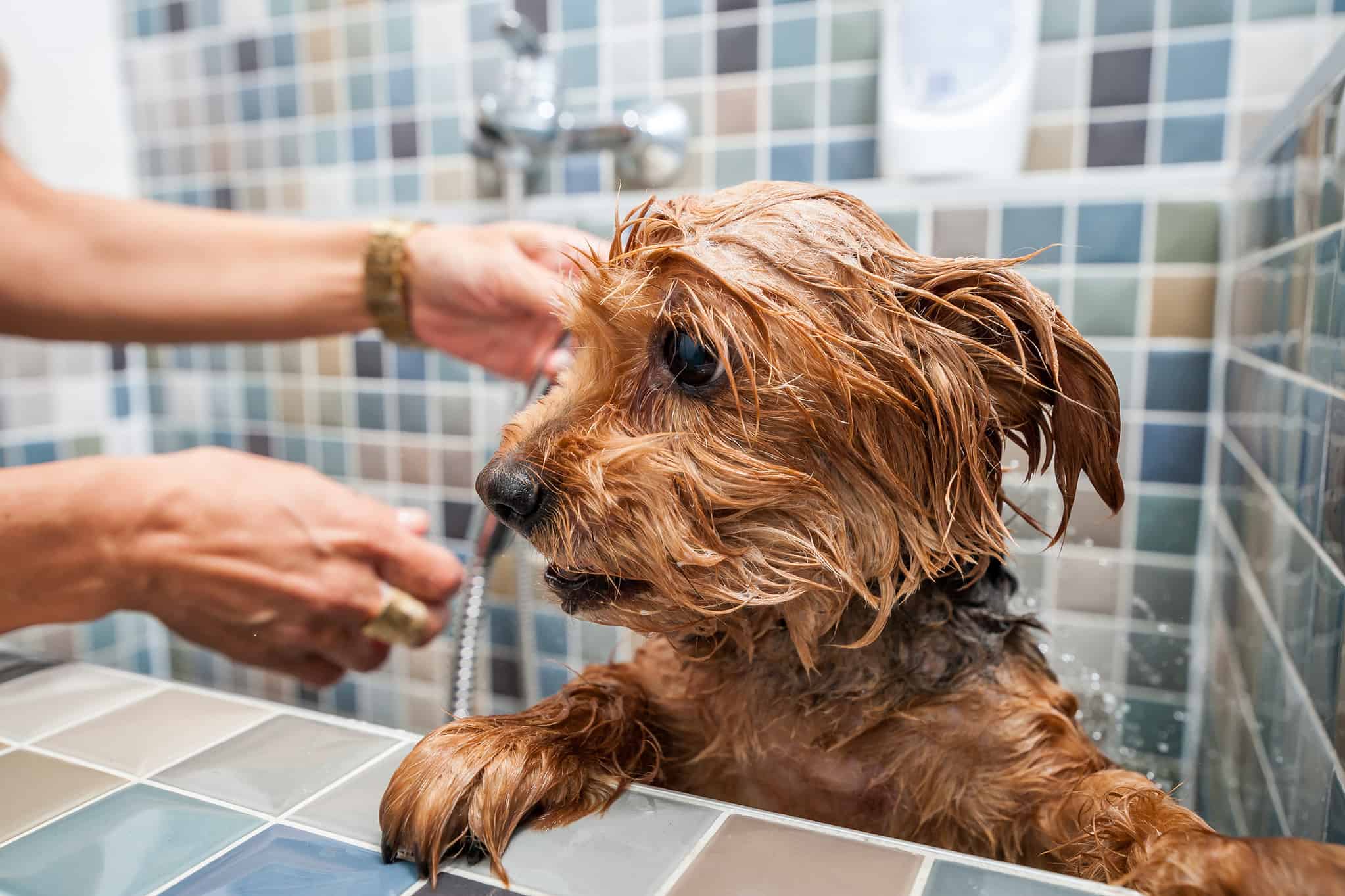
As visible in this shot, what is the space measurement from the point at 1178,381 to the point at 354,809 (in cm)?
100

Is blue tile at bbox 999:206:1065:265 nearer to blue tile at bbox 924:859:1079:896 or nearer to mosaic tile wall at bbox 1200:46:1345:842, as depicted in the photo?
mosaic tile wall at bbox 1200:46:1345:842

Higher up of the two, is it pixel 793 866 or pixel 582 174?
pixel 582 174

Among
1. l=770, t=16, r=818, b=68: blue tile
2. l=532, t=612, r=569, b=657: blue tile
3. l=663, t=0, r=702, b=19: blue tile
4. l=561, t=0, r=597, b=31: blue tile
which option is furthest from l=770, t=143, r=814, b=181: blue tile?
l=532, t=612, r=569, b=657: blue tile

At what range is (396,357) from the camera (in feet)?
4.82

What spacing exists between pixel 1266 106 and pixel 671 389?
897 millimetres

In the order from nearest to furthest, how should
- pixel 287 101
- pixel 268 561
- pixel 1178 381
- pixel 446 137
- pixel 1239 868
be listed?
pixel 1239 868 < pixel 268 561 < pixel 1178 381 < pixel 446 137 < pixel 287 101

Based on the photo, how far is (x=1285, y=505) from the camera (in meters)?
0.63

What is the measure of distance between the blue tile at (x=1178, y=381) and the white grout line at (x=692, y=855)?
0.86 metres

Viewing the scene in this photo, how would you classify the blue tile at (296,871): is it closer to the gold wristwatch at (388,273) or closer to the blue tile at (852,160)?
the gold wristwatch at (388,273)

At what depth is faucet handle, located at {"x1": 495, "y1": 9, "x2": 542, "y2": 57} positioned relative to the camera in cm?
110

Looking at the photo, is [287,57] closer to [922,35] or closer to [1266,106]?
[922,35]

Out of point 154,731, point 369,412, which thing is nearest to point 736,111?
point 369,412

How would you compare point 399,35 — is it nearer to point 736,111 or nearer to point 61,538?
point 736,111

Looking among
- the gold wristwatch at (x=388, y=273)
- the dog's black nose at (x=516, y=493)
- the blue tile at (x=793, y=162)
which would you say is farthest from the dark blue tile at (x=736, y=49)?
the dog's black nose at (x=516, y=493)
